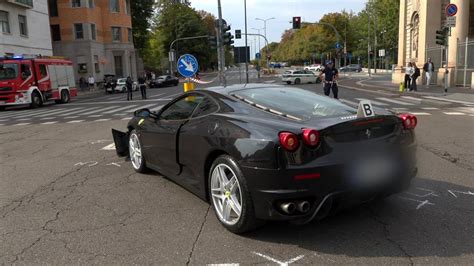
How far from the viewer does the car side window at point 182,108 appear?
5199 mm

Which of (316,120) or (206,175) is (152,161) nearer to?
(206,175)

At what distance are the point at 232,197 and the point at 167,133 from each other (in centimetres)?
159

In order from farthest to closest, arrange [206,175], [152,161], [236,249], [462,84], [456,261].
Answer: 1. [462,84]
2. [152,161]
3. [206,175]
4. [236,249]
5. [456,261]

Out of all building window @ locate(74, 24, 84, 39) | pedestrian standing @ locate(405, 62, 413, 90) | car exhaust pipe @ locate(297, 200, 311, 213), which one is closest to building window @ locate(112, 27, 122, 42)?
building window @ locate(74, 24, 84, 39)

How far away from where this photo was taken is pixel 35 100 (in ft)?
83.1

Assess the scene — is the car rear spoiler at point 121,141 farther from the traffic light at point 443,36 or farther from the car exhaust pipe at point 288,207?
the traffic light at point 443,36

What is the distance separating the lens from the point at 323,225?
431cm

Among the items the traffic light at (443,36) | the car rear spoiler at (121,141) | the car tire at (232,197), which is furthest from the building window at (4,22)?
the car tire at (232,197)

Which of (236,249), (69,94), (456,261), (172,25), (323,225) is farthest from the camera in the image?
(172,25)

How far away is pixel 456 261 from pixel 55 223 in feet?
12.6

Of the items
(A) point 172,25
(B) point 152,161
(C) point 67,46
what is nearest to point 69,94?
(C) point 67,46

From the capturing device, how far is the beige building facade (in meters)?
25.5

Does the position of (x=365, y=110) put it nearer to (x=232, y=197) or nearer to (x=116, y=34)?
(x=232, y=197)

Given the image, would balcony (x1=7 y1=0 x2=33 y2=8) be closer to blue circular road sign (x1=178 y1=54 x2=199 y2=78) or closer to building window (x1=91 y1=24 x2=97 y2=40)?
building window (x1=91 y1=24 x2=97 y2=40)
